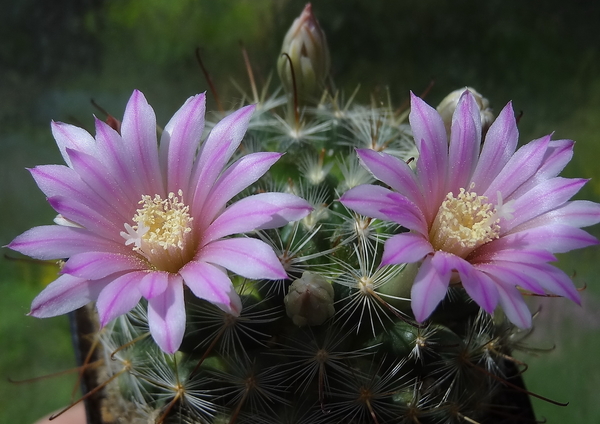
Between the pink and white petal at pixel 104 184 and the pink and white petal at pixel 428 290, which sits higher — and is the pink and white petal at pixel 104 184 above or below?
above

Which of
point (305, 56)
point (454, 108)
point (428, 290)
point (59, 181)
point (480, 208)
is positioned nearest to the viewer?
point (428, 290)

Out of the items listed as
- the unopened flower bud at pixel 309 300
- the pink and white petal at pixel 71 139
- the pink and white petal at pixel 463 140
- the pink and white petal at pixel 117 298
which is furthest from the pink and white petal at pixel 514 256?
the pink and white petal at pixel 71 139

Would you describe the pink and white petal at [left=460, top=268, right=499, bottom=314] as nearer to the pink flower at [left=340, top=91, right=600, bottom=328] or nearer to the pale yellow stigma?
the pink flower at [left=340, top=91, right=600, bottom=328]

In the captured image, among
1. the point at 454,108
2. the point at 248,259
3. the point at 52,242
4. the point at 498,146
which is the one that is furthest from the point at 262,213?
the point at 454,108

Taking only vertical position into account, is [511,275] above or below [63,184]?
below

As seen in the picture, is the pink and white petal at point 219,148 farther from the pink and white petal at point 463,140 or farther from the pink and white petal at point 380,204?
the pink and white petal at point 463,140

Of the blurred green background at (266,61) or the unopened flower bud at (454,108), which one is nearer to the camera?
the unopened flower bud at (454,108)

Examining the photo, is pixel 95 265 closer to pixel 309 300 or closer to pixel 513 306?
pixel 309 300
